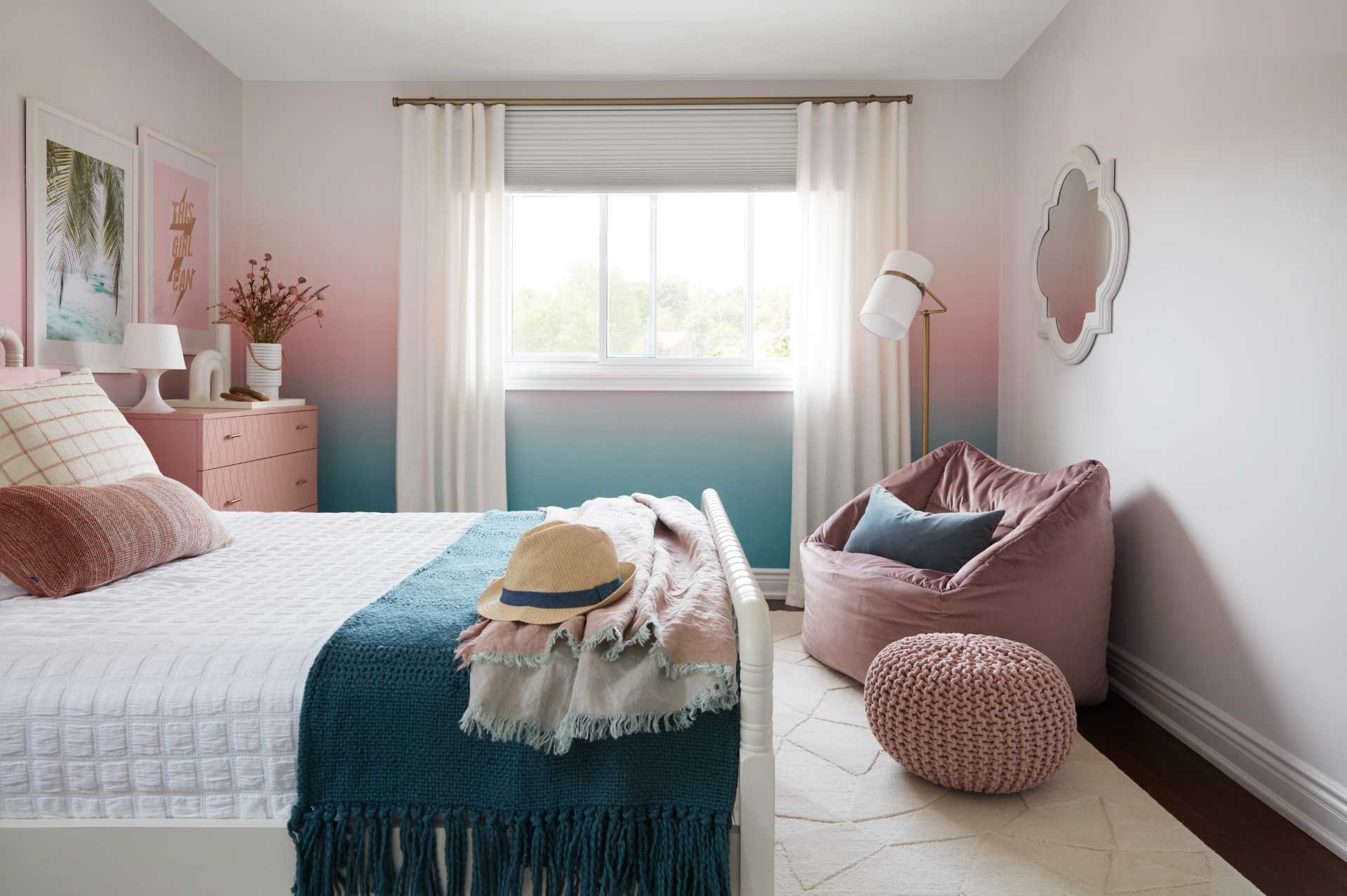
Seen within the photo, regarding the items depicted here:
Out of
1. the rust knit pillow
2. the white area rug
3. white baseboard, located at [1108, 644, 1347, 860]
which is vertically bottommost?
the white area rug

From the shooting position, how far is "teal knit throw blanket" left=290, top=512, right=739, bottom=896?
145cm

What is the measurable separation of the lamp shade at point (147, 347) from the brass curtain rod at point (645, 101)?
5.36 ft

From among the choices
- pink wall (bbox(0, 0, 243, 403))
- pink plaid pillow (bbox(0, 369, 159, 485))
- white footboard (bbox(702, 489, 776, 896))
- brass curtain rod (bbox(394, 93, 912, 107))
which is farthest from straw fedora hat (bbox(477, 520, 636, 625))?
brass curtain rod (bbox(394, 93, 912, 107))

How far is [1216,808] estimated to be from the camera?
2.20m

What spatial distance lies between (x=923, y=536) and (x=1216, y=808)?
1136mm

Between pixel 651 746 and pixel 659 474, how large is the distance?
2902 millimetres

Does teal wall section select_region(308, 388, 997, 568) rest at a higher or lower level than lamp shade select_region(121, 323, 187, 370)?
lower

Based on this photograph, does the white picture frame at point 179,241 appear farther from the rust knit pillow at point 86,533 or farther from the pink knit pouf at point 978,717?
the pink knit pouf at point 978,717

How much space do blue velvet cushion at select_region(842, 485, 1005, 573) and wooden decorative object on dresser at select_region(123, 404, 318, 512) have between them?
7.74 feet

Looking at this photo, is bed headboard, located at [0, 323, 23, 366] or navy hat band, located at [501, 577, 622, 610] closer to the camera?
navy hat band, located at [501, 577, 622, 610]

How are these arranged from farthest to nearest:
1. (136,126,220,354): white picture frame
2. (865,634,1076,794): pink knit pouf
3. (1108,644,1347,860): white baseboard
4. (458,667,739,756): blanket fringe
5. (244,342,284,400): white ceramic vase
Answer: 1. (244,342,284,400): white ceramic vase
2. (136,126,220,354): white picture frame
3. (865,634,1076,794): pink knit pouf
4. (1108,644,1347,860): white baseboard
5. (458,667,739,756): blanket fringe

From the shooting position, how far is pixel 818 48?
385 centimetres

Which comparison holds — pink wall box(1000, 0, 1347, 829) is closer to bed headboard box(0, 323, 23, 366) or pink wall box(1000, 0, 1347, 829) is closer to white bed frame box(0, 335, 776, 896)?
white bed frame box(0, 335, 776, 896)

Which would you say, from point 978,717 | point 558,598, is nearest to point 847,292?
point 978,717
